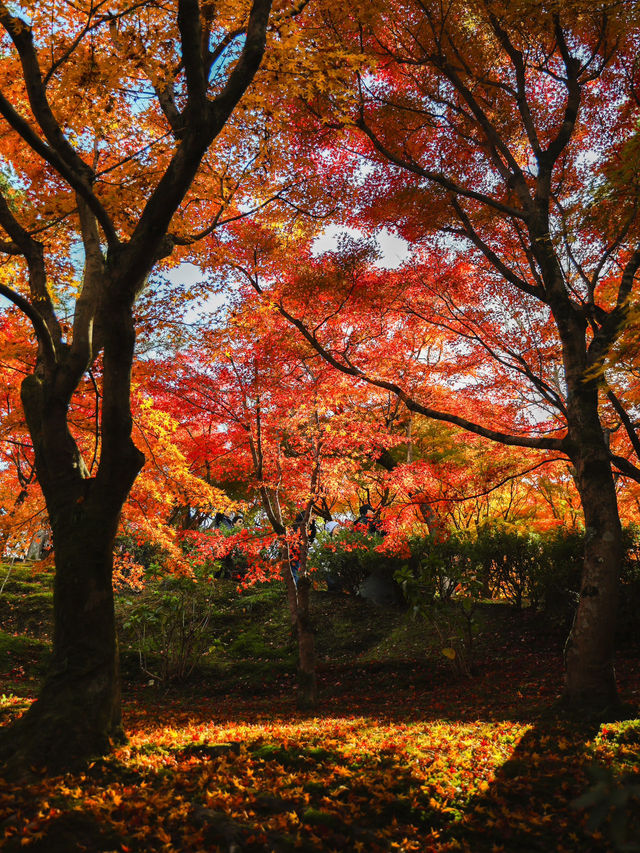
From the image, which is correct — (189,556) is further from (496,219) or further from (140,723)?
(496,219)

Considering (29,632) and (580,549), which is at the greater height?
(580,549)

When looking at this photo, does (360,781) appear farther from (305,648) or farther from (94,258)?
(94,258)

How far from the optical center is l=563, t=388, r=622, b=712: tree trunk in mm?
4777

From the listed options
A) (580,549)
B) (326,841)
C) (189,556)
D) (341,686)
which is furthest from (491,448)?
(326,841)

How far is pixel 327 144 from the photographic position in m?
7.39

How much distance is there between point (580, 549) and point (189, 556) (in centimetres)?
674

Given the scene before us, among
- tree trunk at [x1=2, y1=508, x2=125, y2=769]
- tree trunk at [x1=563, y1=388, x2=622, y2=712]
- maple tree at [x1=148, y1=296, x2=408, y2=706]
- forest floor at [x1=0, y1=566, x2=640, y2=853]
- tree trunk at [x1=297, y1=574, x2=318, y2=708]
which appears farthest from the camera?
maple tree at [x1=148, y1=296, x2=408, y2=706]

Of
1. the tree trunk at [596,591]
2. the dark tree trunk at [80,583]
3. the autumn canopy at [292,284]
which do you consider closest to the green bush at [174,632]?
the autumn canopy at [292,284]

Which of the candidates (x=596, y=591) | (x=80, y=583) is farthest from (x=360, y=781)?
(x=596, y=591)

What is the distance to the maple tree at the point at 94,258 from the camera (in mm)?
3424

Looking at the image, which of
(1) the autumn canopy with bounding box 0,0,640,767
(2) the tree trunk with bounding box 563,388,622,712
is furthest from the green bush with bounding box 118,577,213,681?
(2) the tree trunk with bounding box 563,388,622,712

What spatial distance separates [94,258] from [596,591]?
5.87 meters

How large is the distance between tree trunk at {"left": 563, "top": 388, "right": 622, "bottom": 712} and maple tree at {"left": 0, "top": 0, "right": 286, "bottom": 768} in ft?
14.0

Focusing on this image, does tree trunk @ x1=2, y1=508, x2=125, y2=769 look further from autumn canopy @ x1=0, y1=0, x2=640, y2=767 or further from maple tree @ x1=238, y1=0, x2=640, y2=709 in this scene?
maple tree @ x1=238, y1=0, x2=640, y2=709
